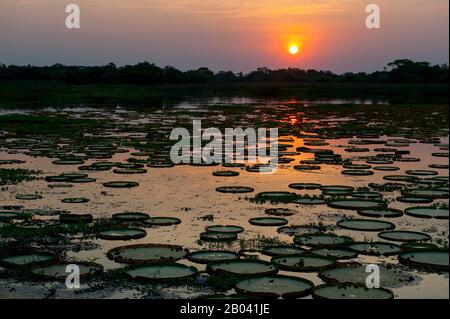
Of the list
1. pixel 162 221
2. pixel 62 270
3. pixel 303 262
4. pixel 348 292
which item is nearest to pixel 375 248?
pixel 303 262

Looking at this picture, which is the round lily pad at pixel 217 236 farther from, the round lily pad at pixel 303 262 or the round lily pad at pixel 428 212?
the round lily pad at pixel 428 212

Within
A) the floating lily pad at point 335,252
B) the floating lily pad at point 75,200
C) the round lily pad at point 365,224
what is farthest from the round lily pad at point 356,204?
the floating lily pad at point 75,200

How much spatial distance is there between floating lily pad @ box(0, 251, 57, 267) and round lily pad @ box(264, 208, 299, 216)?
3751 millimetres

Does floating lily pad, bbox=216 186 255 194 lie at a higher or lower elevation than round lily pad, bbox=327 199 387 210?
higher

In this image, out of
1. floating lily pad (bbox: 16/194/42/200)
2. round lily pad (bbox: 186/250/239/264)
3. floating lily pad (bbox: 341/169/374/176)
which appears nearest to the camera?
round lily pad (bbox: 186/250/239/264)

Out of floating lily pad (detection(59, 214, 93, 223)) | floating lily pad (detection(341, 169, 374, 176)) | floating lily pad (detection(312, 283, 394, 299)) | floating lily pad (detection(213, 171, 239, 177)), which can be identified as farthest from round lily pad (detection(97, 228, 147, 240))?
floating lily pad (detection(341, 169, 374, 176))

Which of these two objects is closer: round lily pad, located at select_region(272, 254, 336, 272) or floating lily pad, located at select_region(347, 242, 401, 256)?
round lily pad, located at select_region(272, 254, 336, 272)

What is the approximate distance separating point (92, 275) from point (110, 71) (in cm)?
8286

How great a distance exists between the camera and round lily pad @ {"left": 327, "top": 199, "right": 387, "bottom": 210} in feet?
33.5

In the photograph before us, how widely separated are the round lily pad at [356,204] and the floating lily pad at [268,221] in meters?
1.46

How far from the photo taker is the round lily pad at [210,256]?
23.6 ft

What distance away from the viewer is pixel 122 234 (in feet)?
27.8

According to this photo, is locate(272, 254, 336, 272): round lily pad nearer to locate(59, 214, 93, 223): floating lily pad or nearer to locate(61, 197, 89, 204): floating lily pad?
locate(59, 214, 93, 223): floating lily pad
